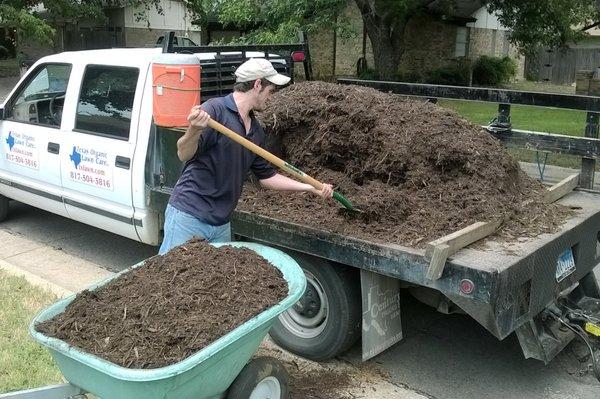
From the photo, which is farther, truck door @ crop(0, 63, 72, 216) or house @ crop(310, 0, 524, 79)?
house @ crop(310, 0, 524, 79)

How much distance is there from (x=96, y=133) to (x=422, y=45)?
24152 mm

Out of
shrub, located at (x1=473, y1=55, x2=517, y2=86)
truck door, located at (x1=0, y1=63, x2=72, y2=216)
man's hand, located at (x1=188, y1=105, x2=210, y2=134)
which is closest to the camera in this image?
man's hand, located at (x1=188, y1=105, x2=210, y2=134)

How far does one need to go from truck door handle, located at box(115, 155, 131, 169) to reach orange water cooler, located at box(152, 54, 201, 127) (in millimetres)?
1402

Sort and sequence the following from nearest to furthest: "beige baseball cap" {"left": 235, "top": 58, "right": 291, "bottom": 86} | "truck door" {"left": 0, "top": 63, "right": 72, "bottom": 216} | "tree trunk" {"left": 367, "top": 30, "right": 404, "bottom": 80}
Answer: "beige baseball cap" {"left": 235, "top": 58, "right": 291, "bottom": 86}, "truck door" {"left": 0, "top": 63, "right": 72, "bottom": 216}, "tree trunk" {"left": 367, "top": 30, "right": 404, "bottom": 80}

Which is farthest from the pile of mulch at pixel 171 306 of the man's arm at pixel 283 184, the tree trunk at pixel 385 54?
the tree trunk at pixel 385 54

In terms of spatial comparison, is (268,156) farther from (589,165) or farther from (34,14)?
(34,14)

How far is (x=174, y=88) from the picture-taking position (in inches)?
149

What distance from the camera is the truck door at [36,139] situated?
19.7 ft

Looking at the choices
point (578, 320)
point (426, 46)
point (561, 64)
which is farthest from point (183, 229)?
point (561, 64)

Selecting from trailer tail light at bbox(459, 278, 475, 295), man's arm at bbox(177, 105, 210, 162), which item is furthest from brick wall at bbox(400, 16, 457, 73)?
trailer tail light at bbox(459, 278, 475, 295)

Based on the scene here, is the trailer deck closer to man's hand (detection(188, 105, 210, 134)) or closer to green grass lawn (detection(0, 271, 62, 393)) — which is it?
man's hand (detection(188, 105, 210, 134))

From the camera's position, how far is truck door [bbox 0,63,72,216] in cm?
600

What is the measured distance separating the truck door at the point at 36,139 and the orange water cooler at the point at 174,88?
2395 millimetres

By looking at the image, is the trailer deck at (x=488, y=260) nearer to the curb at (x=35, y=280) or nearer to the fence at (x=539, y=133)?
the fence at (x=539, y=133)
